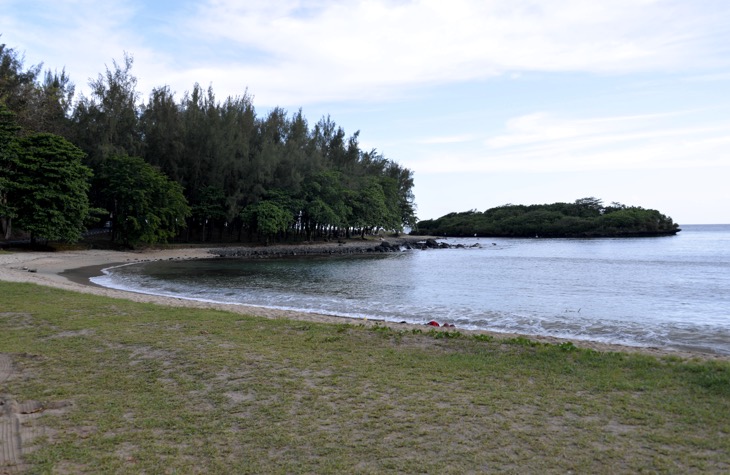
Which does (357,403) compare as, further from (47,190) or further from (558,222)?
(558,222)

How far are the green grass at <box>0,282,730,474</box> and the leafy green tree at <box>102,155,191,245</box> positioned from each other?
32248 millimetres

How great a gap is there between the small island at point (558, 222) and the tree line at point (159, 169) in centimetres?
5644

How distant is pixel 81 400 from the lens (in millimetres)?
5402

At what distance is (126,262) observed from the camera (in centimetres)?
3338

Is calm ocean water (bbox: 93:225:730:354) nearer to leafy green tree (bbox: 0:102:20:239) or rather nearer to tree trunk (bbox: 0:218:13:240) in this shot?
leafy green tree (bbox: 0:102:20:239)

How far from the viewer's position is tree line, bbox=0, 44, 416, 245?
32.1 m

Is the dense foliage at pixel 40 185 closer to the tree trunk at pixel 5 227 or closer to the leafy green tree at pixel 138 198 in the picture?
the tree trunk at pixel 5 227

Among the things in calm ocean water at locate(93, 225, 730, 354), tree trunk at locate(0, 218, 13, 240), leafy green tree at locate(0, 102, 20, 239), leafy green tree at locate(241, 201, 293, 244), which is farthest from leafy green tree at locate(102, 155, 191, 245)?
calm ocean water at locate(93, 225, 730, 354)

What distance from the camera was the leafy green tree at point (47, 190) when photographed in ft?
103

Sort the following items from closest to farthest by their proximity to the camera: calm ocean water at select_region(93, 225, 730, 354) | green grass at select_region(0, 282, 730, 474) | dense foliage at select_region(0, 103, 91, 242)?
green grass at select_region(0, 282, 730, 474) < calm ocean water at select_region(93, 225, 730, 354) < dense foliage at select_region(0, 103, 91, 242)

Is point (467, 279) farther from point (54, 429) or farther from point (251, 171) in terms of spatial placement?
point (251, 171)

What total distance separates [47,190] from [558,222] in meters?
99.1

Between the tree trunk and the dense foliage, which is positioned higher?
the dense foliage

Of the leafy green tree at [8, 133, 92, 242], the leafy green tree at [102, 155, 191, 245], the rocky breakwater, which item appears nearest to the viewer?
the leafy green tree at [8, 133, 92, 242]
